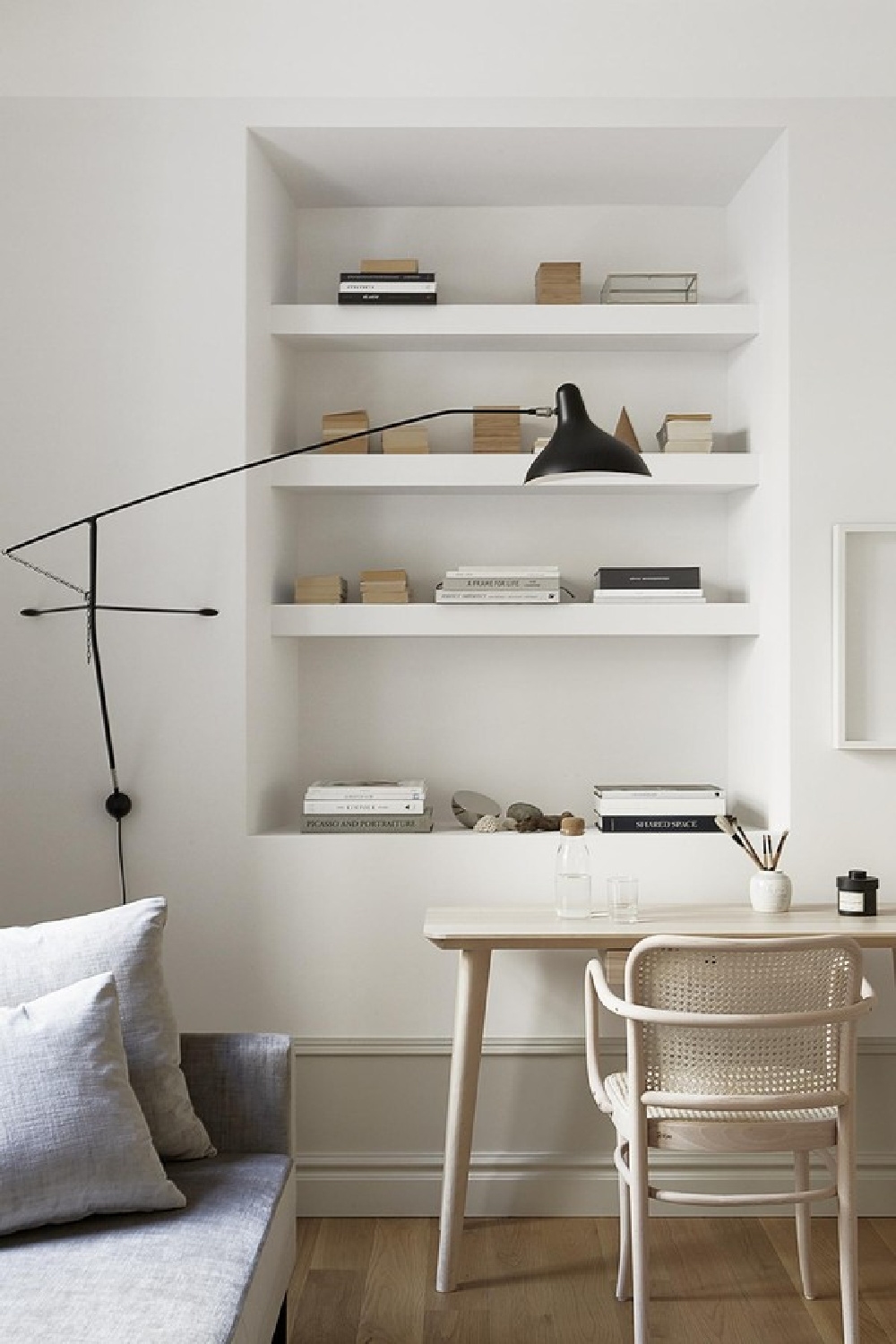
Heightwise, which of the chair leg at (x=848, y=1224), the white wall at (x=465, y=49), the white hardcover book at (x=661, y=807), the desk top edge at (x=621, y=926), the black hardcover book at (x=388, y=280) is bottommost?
the chair leg at (x=848, y=1224)

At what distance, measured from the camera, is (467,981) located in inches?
112

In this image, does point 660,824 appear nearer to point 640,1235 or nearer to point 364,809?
point 364,809

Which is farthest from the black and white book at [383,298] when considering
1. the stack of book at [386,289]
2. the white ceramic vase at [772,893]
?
the white ceramic vase at [772,893]

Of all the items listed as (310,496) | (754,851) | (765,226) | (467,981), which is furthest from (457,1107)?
(765,226)

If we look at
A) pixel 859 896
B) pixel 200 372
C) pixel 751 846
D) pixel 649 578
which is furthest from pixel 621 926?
pixel 200 372

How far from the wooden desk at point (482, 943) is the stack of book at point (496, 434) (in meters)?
1.25

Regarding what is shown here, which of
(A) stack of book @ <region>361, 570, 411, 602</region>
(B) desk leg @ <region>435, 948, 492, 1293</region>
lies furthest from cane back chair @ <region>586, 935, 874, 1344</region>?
(A) stack of book @ <region>361, 570, 411, 602</region>

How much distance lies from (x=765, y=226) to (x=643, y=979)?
202cm

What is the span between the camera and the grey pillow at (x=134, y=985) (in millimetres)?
2223

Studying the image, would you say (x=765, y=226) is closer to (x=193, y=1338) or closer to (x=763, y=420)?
(x=763, y=420)

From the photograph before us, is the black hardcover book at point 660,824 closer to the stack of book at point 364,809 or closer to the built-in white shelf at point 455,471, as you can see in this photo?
the stack of book at point 364,809

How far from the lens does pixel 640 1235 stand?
7.75 feet

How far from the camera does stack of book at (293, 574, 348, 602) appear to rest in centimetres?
346

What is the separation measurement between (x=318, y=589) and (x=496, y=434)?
620mm
